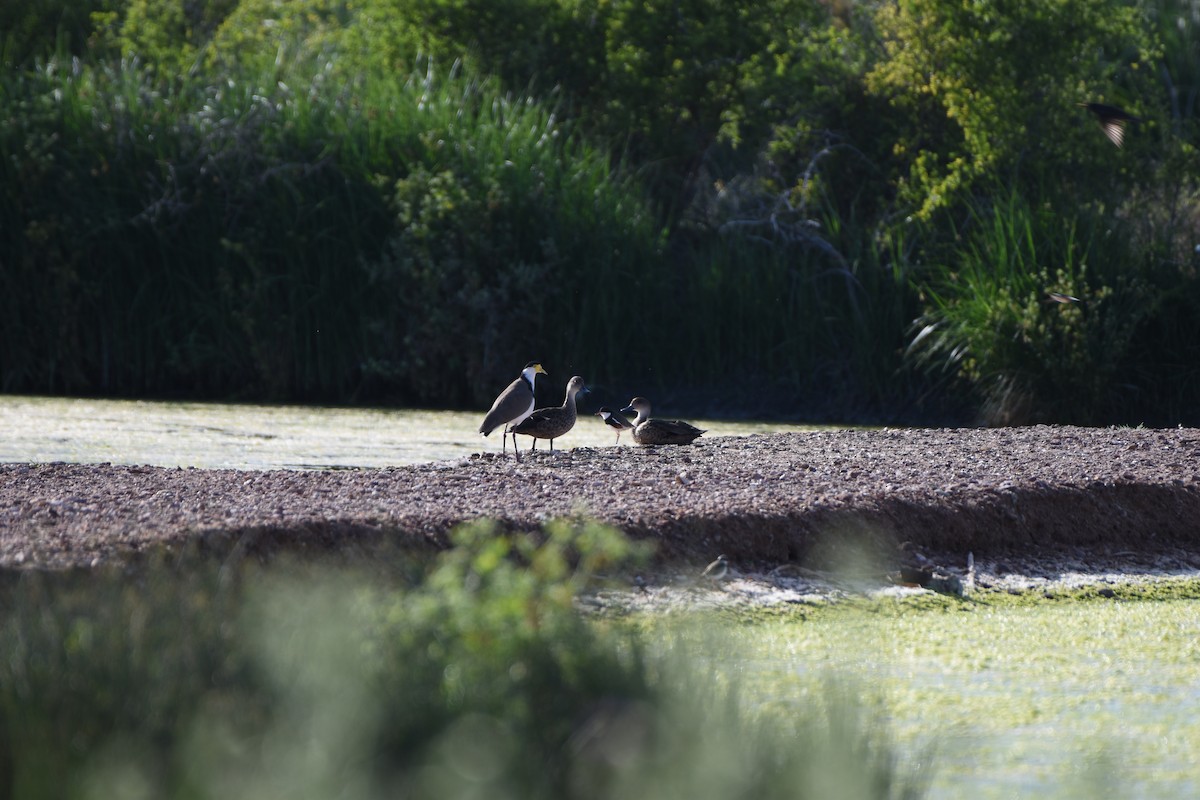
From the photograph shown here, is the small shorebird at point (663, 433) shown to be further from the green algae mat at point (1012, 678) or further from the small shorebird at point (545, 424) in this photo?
the green algae mat at point (1012, 678)

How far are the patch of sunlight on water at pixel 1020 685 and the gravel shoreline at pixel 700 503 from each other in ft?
2.54

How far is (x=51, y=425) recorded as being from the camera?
36.0 feet

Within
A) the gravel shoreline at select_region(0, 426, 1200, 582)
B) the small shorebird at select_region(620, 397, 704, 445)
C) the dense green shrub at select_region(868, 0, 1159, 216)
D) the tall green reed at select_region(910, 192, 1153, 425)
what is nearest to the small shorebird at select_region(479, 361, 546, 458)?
the gravel shoreline at select_region(0, 426, 1200, 582)

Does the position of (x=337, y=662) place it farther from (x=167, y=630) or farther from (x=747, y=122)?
(x=747, y=122)

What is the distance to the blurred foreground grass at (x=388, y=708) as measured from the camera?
288cm

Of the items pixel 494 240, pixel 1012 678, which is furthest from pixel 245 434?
pixel 1012 678

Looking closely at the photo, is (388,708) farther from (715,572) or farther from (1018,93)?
(1018,93)

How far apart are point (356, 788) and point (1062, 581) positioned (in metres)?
4.54

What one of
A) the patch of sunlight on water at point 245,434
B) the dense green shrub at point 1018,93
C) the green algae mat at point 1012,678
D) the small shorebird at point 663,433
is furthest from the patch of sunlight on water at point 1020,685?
the dense green shrub at point 1018,93

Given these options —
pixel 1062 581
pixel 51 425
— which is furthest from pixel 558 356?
pixel 1062 581

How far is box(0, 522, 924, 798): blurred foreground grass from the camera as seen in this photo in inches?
113

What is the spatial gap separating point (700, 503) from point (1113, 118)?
Result: 758 centimetres

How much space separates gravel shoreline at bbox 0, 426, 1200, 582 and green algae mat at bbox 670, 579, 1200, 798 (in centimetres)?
60

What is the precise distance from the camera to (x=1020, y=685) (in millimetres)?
4758
